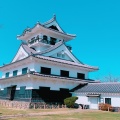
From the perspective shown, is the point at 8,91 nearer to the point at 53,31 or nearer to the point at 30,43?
the point at 30,43

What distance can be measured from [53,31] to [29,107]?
17107mm

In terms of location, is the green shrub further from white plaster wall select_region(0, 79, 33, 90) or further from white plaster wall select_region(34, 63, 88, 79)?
white plaster wall select_region(0, 79, 33, 90)

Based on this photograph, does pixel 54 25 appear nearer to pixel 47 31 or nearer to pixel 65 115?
pixel 47 31

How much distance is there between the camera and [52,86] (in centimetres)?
3016

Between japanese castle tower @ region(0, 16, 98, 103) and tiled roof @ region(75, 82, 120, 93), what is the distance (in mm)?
2267

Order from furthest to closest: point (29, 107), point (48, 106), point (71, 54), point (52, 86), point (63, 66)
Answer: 1. point (71, 54)
2. point (63, 66)
3. point (52, 86)
4. point (48, 106)
5. point (29, 107)

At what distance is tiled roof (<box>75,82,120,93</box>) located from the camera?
27.4 m

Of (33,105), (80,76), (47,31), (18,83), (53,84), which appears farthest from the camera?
(47,31)

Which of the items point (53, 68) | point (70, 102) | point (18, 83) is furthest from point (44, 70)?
point (70, 102)

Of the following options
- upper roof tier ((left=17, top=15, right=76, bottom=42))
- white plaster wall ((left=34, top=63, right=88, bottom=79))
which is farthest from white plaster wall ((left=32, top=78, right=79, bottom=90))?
upper roof tier ((left=17, top=15, right=76, bottom=42))

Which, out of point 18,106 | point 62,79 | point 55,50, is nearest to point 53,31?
point 55,50

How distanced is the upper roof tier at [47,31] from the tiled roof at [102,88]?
12.6 metres

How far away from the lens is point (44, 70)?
30.5 metres

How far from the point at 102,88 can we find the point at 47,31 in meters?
15.7
